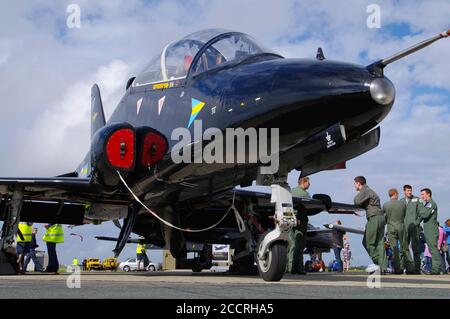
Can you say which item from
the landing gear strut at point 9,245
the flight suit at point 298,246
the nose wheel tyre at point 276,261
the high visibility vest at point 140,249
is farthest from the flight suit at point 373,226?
the high visibility vest at point 140,249

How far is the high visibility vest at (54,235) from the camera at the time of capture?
54.1 ft

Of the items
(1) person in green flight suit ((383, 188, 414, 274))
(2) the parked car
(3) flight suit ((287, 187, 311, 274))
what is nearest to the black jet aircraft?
(3) flight suit ((287, 187, 311, 274))

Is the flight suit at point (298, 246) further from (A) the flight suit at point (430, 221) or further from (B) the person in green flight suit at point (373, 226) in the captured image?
(A) the flight suit at point (430, 221)

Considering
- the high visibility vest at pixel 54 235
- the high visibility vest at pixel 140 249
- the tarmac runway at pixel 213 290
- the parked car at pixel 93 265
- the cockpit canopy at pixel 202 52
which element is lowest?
the parked car at pixel 93 265

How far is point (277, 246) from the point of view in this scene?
24.2 feet

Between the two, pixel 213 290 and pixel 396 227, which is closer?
pixel 213 290

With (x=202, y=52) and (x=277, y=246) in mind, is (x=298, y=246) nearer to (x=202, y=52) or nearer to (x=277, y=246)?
(x=277, y=246)

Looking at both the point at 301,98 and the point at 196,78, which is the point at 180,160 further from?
the point at 301,98

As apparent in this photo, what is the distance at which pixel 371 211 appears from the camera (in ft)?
38.1

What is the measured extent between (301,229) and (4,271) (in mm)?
6043

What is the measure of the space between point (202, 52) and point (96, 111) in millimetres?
8594

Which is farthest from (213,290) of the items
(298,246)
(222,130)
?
(298,246)

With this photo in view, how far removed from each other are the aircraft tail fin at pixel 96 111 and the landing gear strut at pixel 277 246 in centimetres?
930
